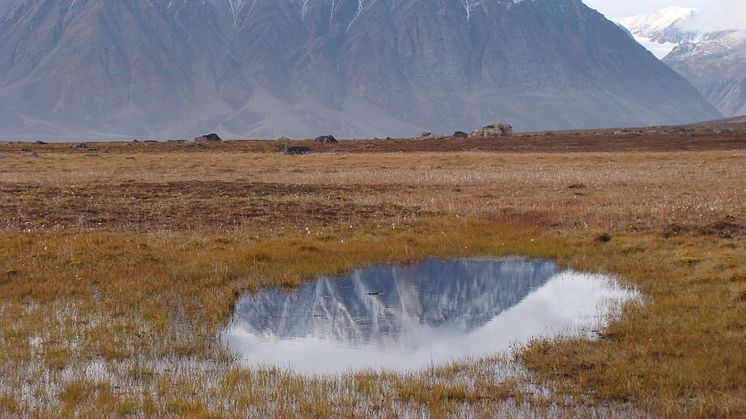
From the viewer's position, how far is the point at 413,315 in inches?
648

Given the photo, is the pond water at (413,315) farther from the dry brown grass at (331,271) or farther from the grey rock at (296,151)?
the grey rock at (296,151)

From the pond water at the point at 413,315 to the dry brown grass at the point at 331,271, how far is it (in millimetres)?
729

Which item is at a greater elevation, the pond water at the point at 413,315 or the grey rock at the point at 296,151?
the grey rock at the point at 296,151

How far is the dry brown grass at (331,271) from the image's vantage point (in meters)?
10.9

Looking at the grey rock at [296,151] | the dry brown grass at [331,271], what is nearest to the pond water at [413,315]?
the dry brown grass at [331,271]

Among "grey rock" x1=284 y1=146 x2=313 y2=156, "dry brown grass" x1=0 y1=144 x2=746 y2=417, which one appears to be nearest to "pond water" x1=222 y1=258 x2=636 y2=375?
"dry brown grass" x1=0 y1=144 x2=746 y2=417

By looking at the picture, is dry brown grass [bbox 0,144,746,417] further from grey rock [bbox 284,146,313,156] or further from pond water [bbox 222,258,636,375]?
grey rock [bbox 284,146,313,156]

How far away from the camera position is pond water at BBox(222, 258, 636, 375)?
13.6m

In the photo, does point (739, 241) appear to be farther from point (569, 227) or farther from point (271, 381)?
point (271, 381)

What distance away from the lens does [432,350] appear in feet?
45.7

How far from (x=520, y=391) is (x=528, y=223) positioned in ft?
57.0

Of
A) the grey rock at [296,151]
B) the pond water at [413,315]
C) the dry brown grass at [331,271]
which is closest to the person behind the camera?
the dry brown grass at [331,271]

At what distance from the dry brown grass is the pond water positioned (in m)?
0.73

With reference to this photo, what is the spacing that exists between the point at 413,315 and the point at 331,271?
4.38 metres
